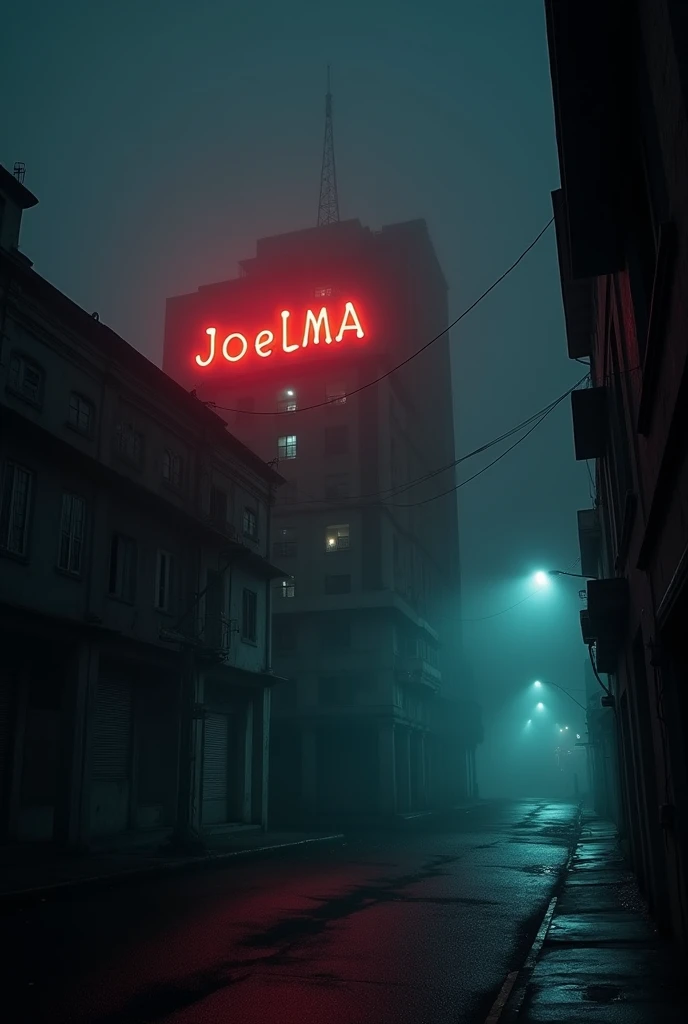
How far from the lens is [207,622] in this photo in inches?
1108

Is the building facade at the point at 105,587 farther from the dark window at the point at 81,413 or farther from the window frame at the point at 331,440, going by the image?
the window frame at the point at 331,440

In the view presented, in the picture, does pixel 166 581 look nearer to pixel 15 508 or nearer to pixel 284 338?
pixel 15 508

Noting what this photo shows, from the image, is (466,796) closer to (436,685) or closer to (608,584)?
(436,685)

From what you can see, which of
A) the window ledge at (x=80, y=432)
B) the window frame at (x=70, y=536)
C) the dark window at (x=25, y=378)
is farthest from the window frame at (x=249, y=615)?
the dark window at (x=25, y=378)

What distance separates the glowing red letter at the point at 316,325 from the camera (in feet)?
195

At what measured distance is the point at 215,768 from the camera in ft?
96.1

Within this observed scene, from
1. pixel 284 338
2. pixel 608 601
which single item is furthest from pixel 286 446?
pixel 608 601

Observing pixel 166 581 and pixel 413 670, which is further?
pixel 413 670

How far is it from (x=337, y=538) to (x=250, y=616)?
21440 millimetres

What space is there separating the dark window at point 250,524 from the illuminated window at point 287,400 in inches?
980

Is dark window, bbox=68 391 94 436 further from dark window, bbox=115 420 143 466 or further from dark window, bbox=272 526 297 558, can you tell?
dark window, bbox=272 526 297 558

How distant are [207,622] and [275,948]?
18966 millimetres

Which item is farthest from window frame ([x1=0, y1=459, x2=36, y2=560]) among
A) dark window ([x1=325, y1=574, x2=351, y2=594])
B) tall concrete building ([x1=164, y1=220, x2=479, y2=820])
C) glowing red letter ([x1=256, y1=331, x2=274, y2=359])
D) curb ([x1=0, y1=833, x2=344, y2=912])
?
glowing red letter ([x1=256, y1=331, x2=274, y2=359])

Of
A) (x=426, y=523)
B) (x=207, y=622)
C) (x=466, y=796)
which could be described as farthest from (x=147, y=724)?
(x=466, y=796)
